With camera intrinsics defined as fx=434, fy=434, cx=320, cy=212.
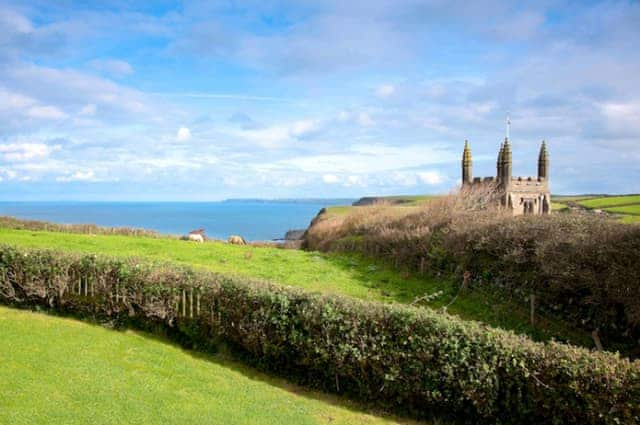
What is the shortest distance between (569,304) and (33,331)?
1394 centimetres

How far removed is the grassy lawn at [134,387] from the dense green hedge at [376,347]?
25.5 inches

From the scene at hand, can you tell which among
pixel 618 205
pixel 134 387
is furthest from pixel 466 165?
pixel 134 387

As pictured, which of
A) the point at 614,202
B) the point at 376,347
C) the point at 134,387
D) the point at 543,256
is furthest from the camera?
the point at 614,202

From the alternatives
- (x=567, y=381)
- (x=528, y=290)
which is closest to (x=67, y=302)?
(x=567, y=381)

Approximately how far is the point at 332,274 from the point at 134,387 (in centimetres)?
1065

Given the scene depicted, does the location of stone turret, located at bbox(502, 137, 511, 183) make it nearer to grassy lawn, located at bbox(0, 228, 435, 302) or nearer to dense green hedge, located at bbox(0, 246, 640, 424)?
grassy lawn, located at bbox(0, 228, 435, 302)

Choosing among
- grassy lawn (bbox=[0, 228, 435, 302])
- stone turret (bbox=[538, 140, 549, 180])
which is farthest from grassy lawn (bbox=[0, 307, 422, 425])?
stone turret (bbox=[538, 140, 549, 180])

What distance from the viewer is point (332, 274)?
17.9m

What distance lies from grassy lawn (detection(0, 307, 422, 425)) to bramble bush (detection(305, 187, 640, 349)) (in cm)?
656

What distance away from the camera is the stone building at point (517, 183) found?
2744cm

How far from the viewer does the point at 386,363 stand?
27.3 feet

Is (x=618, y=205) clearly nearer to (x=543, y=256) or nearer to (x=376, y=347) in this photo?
(x=543, y=256)

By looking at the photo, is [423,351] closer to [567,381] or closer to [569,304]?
[567,381]

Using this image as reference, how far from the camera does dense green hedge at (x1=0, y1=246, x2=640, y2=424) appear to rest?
22.8 ft
